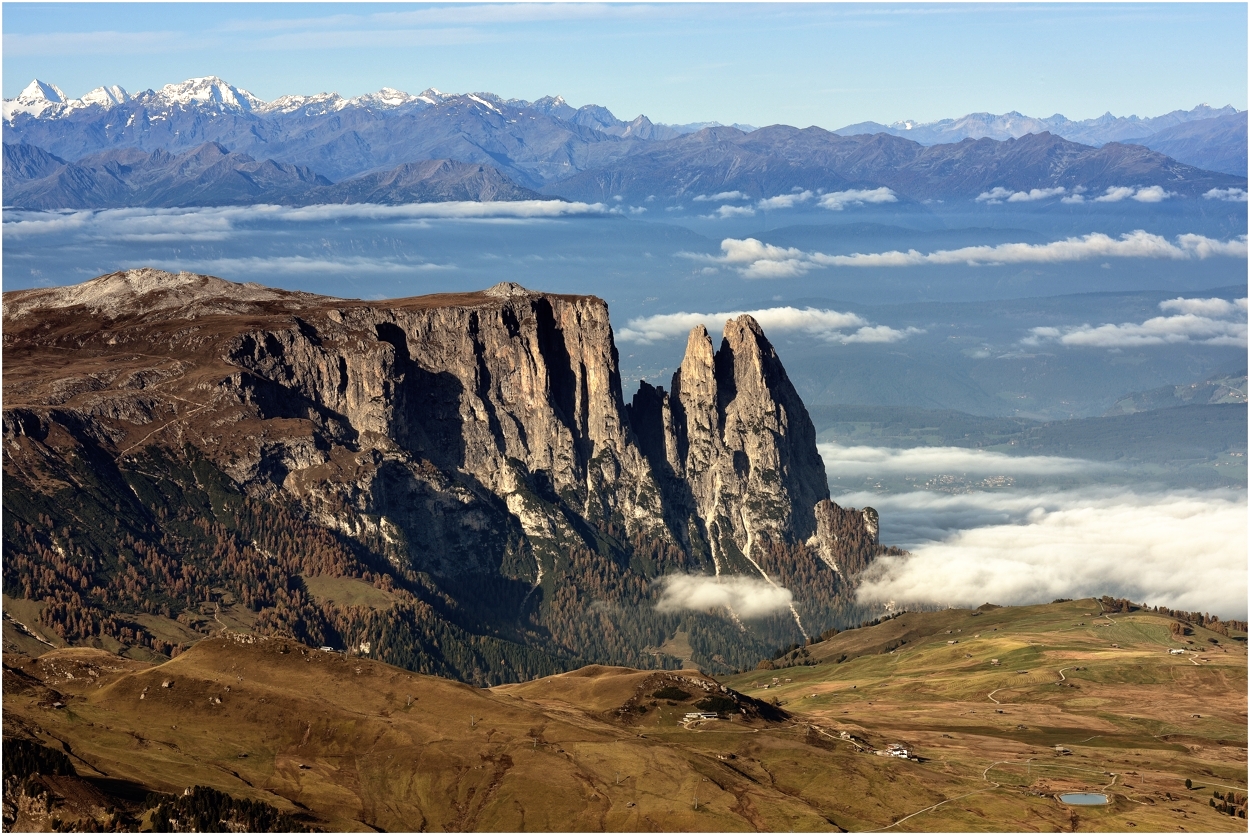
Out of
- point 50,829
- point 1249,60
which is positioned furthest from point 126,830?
point 1249,60

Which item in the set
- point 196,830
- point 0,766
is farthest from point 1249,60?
point 0,766

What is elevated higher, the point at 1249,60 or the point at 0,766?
the point at 1249,60

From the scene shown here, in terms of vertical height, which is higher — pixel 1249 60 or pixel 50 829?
pixel 1249 60

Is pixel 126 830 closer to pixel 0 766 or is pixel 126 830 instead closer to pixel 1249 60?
pixel 0 766

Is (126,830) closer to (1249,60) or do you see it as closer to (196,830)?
(196,830)

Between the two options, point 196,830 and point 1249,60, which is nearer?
point 1249,60

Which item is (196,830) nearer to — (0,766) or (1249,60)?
(0,766)

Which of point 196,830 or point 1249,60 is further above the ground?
point 1249,60
